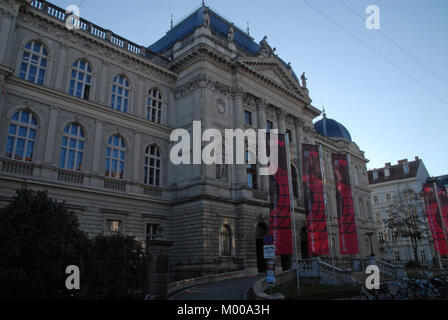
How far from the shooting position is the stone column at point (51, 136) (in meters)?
23.2

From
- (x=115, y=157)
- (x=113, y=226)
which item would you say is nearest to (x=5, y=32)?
(x=115, y=157)

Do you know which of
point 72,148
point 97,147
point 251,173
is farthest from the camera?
point 251,173

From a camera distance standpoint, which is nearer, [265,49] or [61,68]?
[61,68]

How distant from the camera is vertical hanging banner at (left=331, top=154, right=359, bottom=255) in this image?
24297mm

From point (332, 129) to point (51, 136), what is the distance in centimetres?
4390

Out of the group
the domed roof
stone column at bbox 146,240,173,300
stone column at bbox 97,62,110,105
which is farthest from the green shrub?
the domed roof

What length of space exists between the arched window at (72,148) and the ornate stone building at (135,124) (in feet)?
0.25

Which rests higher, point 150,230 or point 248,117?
point 248,117

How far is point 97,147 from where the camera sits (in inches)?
1020

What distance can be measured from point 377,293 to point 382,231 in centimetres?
5946

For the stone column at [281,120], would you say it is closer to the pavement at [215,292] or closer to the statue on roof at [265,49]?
the statue on roof at [265,49]

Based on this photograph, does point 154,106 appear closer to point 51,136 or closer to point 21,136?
point 51,136

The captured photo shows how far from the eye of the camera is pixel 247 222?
2859 cm

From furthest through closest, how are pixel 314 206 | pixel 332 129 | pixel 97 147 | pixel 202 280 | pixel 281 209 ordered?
1. pixel 332 129
2. pixel 97 147
3. pixel 314 206
4. pixel 202 280
5. pixel 281 209
